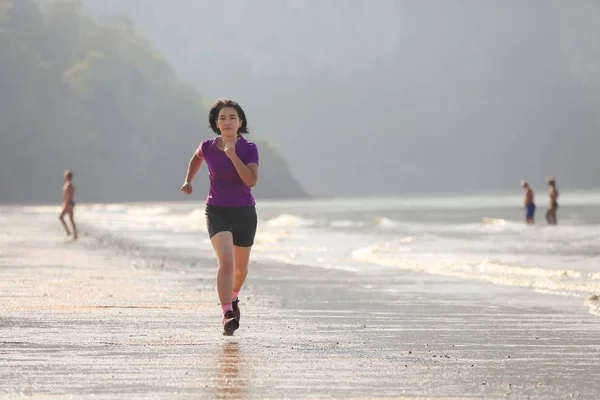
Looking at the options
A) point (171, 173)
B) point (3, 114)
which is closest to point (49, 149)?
point (3, 114)

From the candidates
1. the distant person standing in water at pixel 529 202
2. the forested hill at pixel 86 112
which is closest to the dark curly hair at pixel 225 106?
the distant person standing in water at pixel 529 202

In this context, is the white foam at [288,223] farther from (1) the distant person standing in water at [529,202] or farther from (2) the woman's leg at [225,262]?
(2) the woman's leg at [225,262]

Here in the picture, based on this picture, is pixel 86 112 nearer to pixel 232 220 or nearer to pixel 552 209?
pixel 552 209

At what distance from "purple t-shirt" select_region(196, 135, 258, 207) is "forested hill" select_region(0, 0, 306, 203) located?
120m

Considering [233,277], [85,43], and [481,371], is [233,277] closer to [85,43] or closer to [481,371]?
[481,371]

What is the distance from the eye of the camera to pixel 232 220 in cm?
861

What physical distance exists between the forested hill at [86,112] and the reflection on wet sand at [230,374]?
121447 millimetres

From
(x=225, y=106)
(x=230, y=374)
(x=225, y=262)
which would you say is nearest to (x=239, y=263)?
(x=225, y=262)

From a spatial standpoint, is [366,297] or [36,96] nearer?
[366,297]

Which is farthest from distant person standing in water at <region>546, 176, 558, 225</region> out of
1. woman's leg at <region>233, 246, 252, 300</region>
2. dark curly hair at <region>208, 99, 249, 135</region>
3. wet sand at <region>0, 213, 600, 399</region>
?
dark curly hair at <region>208, 99, 249, 135</region>

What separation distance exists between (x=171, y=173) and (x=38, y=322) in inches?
5558

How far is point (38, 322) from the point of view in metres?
9.02

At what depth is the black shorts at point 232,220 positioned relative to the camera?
8562mm

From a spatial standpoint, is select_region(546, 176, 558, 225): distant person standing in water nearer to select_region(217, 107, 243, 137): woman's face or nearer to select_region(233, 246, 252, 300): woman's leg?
select_region(233, 246, 252, 300): woman's leg
